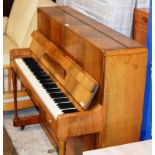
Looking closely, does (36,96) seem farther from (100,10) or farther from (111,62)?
(100,10)

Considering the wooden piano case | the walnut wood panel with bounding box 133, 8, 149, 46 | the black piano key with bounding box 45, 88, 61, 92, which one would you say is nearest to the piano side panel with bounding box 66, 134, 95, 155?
the wooden piano case

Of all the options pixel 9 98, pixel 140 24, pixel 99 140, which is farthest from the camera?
pixel 9 98

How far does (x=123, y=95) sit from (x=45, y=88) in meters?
0.59

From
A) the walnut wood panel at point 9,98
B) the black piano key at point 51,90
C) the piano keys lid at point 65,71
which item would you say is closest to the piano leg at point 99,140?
the piano keys lid at point 65,71

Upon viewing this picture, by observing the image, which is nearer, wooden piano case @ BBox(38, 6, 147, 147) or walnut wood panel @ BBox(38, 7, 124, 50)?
wooden piano case @ BBox(38, 6, 147, 147)

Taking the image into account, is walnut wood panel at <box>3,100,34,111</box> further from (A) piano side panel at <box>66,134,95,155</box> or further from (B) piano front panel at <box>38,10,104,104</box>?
(A) piano side panel at <box>66,134,95,155</box>

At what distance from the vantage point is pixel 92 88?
70.8 inches

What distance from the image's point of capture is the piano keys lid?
1848mm

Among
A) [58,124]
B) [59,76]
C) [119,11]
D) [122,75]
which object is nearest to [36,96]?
[59,76]

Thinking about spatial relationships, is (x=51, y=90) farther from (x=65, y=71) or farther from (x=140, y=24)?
(x=140, y=24)

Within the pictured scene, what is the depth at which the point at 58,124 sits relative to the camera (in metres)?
1.72

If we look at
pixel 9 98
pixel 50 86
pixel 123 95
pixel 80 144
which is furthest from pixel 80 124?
pixel 9 98

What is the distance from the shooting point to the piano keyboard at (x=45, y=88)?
1.90 meters

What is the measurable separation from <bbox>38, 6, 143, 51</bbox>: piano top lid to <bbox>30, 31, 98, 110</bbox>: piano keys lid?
0.63 ft
